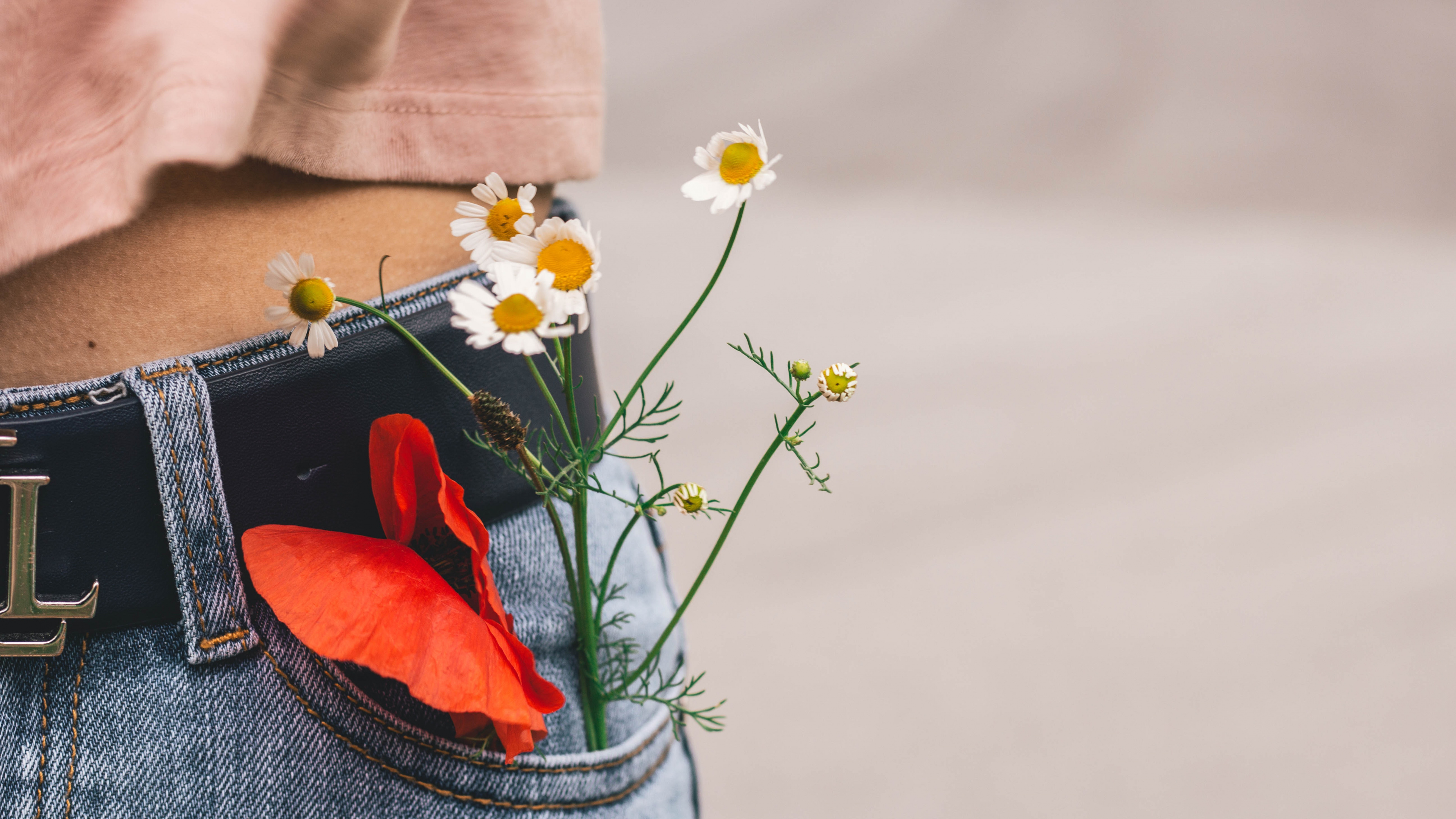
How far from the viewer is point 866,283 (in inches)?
70.2

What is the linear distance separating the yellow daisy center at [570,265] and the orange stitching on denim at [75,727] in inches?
8.8

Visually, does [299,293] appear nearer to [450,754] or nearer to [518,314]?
[518,314]

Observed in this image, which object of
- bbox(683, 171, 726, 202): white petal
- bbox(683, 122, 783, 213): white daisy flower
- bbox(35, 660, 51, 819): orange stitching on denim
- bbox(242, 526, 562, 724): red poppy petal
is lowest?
bbox(35, 660, 51, 819): orange stitching on denim

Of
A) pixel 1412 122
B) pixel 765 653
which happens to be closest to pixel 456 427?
pixel 765 653

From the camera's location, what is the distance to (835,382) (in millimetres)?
339

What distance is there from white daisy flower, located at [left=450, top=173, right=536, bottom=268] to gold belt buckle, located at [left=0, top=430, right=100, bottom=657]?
0.17 meters

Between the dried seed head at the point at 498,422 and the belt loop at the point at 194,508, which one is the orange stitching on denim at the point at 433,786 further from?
the dried seed head at the point at 498,422

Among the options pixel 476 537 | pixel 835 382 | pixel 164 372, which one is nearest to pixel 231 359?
pixel 164 372

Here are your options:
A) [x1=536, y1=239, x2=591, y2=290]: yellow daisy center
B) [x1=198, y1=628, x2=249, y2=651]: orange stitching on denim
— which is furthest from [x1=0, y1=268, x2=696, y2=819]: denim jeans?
[x1=536, y1=239, x2=591, y2=290]: yellow daisy center

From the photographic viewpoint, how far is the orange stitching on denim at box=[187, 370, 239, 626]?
0.35 m

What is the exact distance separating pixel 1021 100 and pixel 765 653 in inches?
48.5

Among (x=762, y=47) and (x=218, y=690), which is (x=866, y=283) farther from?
(x=218, y=690)

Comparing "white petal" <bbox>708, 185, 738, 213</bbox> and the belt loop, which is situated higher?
"white petal" <bbox>708, 185, 738, 213</bbox>

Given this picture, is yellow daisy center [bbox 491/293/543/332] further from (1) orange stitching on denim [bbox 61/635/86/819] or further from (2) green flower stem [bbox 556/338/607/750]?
(1) orange stitching on denim [bbox 61/635/86/819]
